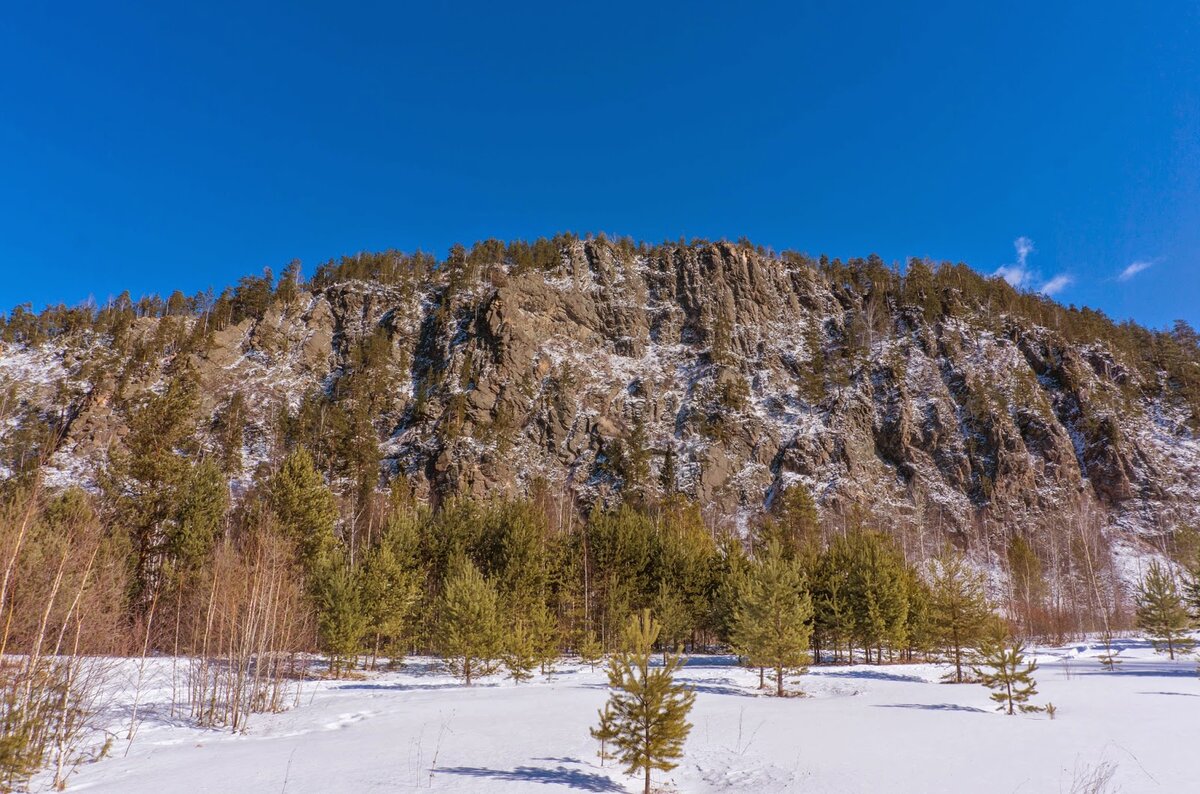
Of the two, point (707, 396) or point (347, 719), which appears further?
point (707, 396)

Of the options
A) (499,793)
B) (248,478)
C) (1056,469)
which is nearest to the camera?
(499,793)

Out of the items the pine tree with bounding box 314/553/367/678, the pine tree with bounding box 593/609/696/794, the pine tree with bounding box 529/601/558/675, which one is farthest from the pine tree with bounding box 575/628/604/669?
the pine tree with bounding box 593/609/696/794

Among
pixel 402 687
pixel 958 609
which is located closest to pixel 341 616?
pixel 402 687

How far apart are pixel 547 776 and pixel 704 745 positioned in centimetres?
454

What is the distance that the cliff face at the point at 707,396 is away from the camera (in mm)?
74000

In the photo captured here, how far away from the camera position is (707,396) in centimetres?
8794

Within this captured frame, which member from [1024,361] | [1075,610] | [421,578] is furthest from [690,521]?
[1024,361]

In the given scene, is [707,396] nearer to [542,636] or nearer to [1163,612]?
[1163,612]

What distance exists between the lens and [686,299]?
354ft

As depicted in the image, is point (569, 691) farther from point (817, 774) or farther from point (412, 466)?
point (412, 466)

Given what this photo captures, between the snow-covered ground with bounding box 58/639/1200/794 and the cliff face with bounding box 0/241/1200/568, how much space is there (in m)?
52.3

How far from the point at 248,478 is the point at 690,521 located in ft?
176

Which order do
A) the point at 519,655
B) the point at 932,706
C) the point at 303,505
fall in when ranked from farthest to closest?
1. the point at 303,505
2. the point at 519,655
3. the point at 932,706

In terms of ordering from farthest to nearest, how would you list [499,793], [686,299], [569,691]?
[686,299], [569,691], [499,793]
